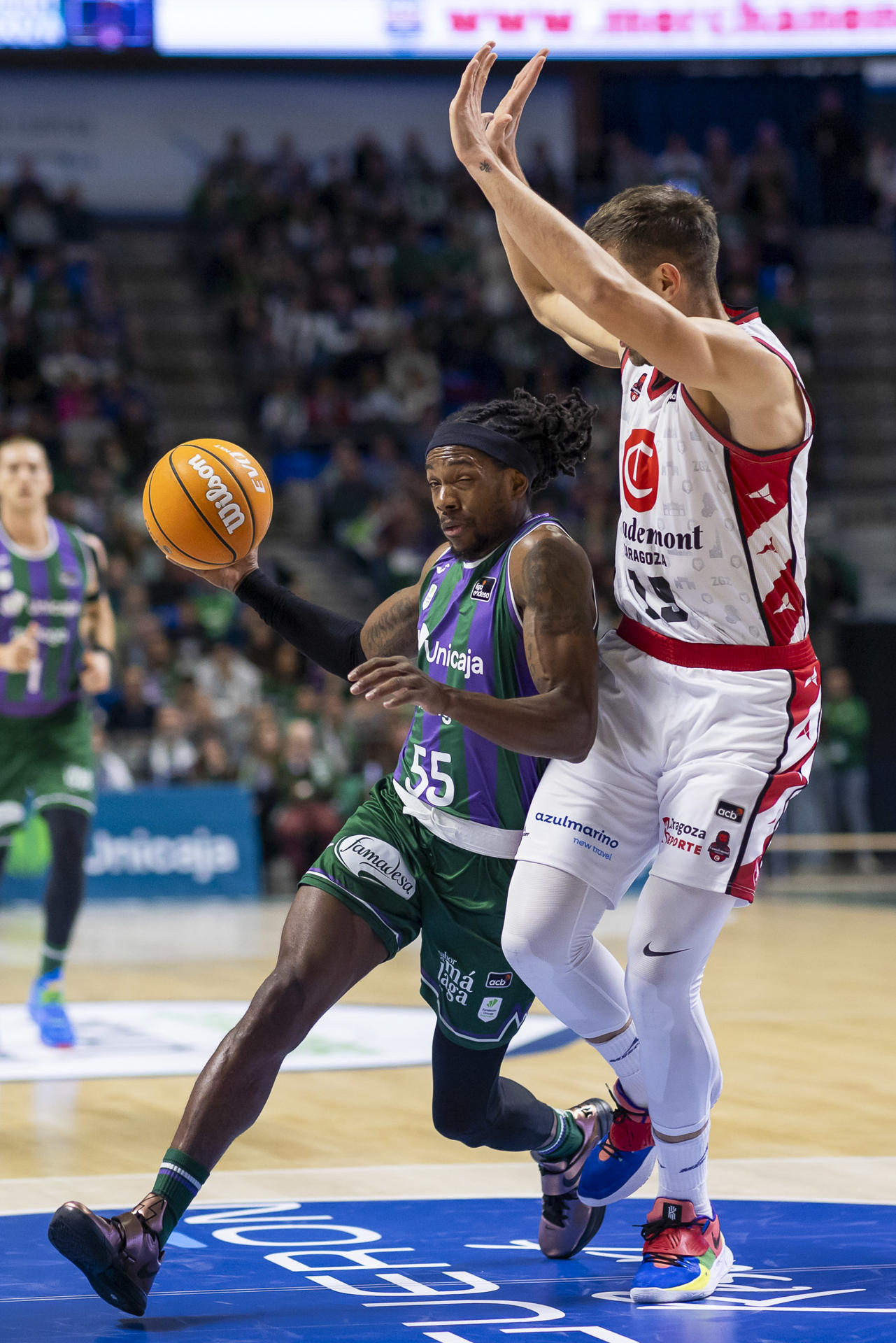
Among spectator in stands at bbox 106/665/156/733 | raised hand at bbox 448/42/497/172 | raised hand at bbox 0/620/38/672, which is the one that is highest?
raised hand at bbox 448/42/497/172

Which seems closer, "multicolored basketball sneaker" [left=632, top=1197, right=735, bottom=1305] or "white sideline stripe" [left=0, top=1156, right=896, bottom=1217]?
"multicolored basketball sneaker" [left=632, top=1197, right=735, bottom=1305]

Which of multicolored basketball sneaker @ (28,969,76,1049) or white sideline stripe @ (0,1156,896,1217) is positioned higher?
white sideline stripe @ (0,1156,896,1217)

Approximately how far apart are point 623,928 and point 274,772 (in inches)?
133

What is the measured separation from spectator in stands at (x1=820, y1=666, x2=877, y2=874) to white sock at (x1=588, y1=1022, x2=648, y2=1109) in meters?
12.1

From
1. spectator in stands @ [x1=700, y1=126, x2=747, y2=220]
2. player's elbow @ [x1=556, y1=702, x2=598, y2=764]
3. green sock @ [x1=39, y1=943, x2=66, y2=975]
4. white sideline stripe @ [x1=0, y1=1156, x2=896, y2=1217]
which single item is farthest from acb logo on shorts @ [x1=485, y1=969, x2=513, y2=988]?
spectator in stands @ [x1=700, y1=126, x2=747, y2=220]

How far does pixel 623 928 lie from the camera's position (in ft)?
38.9

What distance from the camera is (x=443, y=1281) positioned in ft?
13.2

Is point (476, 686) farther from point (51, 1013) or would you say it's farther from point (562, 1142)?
point (51, 1013)

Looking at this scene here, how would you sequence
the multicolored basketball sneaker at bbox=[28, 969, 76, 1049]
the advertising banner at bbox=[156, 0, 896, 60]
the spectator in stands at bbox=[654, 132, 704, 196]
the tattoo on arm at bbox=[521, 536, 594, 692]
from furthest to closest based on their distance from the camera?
1. the spectator in stands at bbox=[654, 132, 704, 196]
2. the advertising banner at bbox=[156, 0, 896, 60]
3. the multicolored basketball sneaker at bbox=[28, 969, 76, 1049]
4. the tattoo on arm at bbox=[521, 536, 594, 692]

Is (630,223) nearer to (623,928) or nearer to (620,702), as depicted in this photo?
(620,702)

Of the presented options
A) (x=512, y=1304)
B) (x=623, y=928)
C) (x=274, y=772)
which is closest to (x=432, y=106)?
(x=274, y=772)

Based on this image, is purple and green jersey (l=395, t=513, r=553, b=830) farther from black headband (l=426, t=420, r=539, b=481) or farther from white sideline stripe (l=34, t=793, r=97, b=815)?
white sideline stripe (l=34, t=793, r=97, b=815)

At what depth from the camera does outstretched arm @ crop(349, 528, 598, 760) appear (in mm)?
3625

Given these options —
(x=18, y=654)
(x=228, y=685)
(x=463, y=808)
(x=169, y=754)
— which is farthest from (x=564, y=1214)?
(x=228, y=685)
